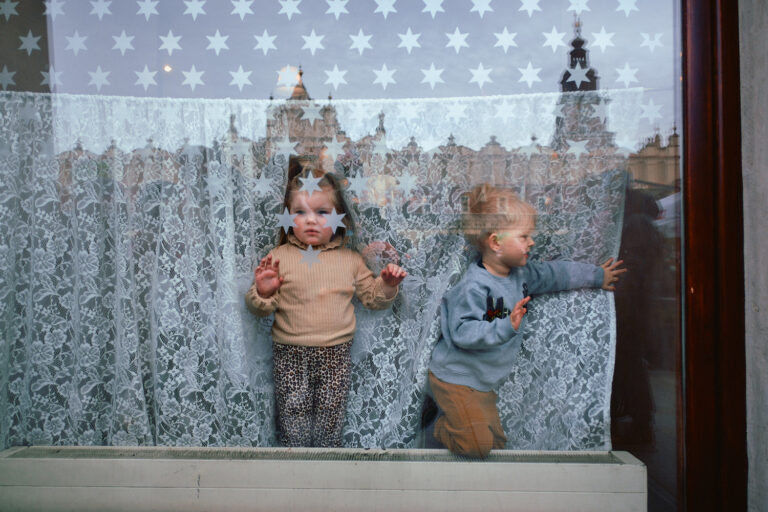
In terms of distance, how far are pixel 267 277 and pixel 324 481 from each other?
30.7 inches

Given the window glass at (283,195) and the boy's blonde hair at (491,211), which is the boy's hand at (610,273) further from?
the boy's blonde hair at (491,211)

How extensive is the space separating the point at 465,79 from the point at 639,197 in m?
0.78

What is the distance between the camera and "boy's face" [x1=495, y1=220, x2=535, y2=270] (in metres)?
2.07

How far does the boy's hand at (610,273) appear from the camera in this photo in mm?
2047

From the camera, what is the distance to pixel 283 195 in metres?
2.12

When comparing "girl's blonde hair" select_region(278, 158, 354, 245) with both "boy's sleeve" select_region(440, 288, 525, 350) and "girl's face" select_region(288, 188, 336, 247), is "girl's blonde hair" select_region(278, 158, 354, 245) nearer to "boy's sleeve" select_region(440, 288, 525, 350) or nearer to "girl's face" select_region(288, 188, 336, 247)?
"girl's face" select_region(288, 188, 336, 247)

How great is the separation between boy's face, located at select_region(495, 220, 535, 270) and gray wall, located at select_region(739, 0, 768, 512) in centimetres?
69

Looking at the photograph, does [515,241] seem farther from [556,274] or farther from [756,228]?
[756,228]

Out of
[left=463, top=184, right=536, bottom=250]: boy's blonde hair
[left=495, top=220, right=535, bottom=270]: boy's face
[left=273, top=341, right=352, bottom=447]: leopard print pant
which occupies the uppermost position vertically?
[left=463, top=184, right=536, bottom=250]: boy's blonde hair

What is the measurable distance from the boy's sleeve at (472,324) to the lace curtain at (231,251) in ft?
0.24

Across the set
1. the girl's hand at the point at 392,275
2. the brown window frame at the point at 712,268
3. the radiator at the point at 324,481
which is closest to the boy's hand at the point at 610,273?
the brown window frame at the point at 712,268

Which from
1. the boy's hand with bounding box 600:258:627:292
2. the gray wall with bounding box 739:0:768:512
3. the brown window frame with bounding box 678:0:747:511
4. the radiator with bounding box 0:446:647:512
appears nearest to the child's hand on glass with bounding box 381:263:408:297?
the radiator with bounding box 0:446:647:512

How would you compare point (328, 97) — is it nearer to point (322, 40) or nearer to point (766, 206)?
point (322, 40)

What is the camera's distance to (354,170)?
6.89ft
